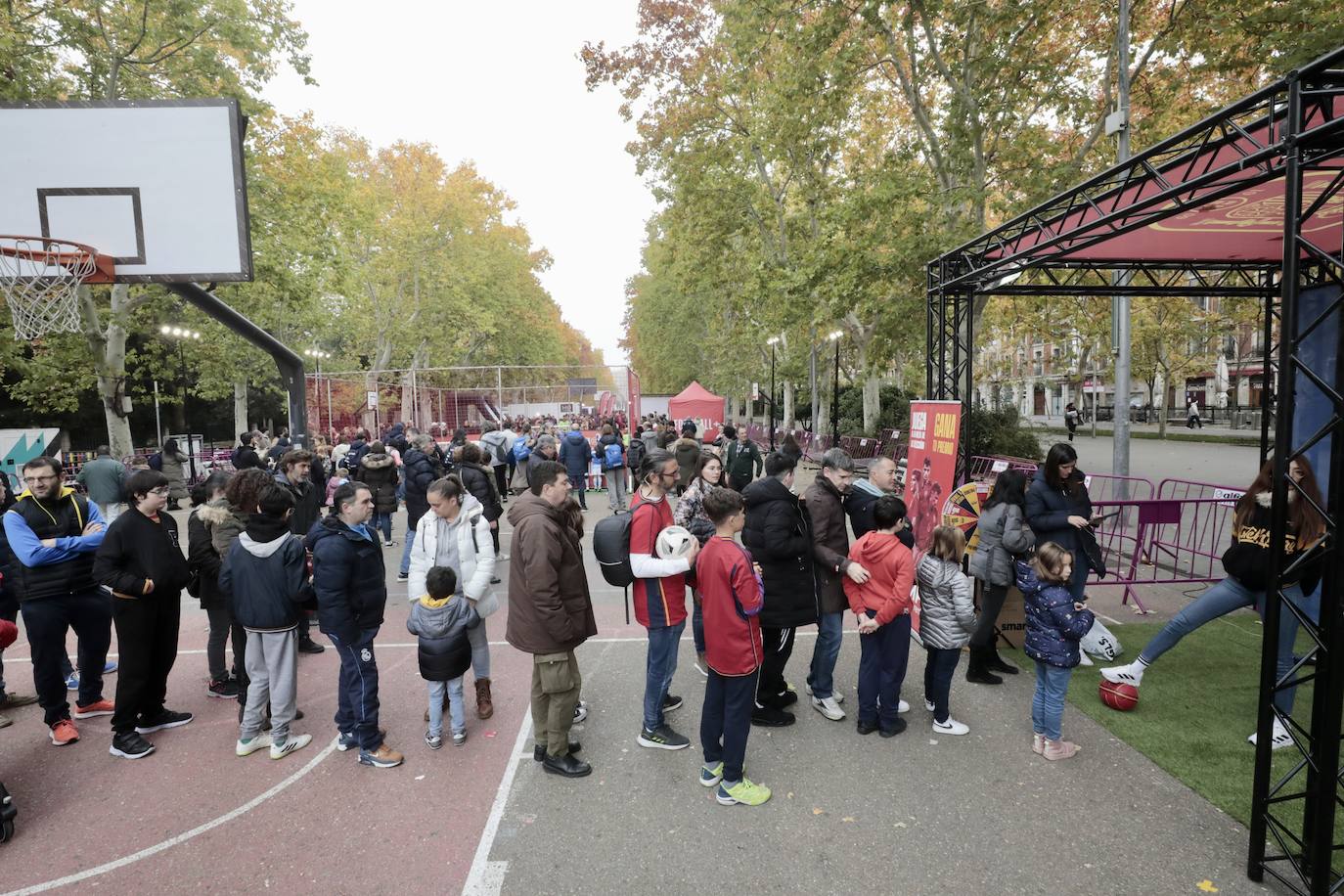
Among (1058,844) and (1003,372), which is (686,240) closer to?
(1058,844)

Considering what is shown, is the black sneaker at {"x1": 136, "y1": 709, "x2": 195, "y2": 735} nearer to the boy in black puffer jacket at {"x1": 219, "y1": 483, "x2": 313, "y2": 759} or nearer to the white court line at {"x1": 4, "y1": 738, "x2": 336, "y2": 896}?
the boy in black puffer jacket at {"x1": 219, "y1": 483, "x2": 313, "y2": 759}

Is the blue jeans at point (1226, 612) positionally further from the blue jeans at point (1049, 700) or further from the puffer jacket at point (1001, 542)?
the blue jeans at point (1049, 700)

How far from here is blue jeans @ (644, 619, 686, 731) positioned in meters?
4.20

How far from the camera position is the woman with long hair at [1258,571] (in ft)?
13.5

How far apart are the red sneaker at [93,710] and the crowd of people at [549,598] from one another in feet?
0.04

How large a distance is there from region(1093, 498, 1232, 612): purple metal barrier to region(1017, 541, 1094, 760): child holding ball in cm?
262

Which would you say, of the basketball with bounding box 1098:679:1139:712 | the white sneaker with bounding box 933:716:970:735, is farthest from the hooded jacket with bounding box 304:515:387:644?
the basketball with bounding box 1098:679:1139:712

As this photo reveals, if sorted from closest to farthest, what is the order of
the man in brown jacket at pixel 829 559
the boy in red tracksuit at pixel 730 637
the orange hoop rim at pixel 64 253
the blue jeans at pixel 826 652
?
the boy in red tracksuit at pixel 730 637
the man in brown jacket at pixel 829 559
the blue jeans at pixel 826 652
the orange hoop rim at pixel 64 253

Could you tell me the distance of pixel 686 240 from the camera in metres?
22.4

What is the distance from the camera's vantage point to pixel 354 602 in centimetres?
403

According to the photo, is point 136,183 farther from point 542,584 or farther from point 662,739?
point 662,739

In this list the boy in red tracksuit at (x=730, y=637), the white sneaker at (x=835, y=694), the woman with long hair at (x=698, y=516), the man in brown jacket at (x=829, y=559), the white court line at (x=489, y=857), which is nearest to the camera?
the white court line at (x=489, y=857)

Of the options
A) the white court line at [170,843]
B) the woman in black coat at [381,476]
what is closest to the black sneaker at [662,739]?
the white court line at [170,843]

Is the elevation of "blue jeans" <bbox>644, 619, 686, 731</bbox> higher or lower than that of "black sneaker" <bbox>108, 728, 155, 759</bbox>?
higher
